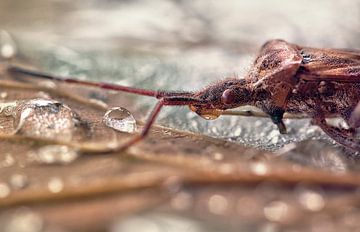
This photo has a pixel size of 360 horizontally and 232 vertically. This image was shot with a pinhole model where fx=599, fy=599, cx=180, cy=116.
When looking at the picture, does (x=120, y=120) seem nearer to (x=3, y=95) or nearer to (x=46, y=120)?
(x=46, y=120)

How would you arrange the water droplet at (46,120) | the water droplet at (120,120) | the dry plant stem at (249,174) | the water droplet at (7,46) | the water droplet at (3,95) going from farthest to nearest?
1. the water droplet at (7,46)
2. the water droplet at (3,95)
3. the water droplet at (120,120)
4. the water droplet at (46,120)
5. the dry plant stem at (249,174)

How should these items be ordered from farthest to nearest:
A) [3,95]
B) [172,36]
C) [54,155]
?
[172,36]
[3,95]
[54,155]

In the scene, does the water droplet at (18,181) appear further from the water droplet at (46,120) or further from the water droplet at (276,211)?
the water droplet at (276,211)

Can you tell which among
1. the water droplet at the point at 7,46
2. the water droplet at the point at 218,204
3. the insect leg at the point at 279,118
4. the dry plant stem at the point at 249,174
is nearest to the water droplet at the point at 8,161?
the dry plant stem at the point at 249,174

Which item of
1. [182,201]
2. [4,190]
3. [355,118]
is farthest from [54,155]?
[355,118]

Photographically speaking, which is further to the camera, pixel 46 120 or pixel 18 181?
pixel 46 120

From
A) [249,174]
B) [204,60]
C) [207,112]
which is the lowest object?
[249,174]

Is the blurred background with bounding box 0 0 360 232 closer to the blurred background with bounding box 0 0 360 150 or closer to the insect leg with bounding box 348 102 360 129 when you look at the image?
the blurred background with bounding box 0 0 360 150
